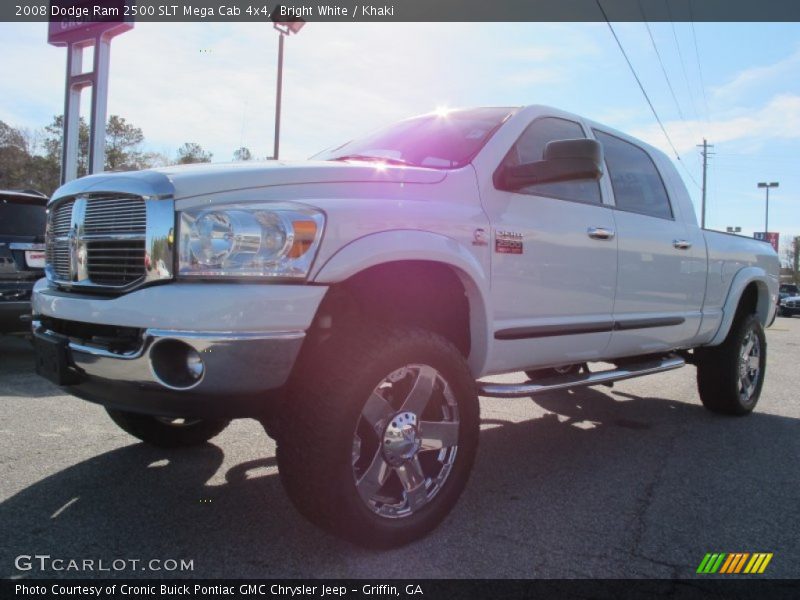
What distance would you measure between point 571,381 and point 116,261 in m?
2.33

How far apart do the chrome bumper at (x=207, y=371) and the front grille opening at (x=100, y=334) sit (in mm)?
29

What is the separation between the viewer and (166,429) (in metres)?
3.71

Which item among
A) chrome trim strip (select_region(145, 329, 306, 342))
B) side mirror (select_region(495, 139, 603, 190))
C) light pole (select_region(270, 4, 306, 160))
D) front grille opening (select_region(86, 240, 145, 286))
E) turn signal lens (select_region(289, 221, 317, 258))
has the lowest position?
chrome trim strip (select_region(145, 329, 306, 342))

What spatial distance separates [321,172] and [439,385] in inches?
40.0

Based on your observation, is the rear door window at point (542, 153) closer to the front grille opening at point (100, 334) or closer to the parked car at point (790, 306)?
the front grille opening at point (100, 334)

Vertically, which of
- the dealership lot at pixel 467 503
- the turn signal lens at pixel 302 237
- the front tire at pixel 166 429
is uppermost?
the turn signal lens at pixel 302 237

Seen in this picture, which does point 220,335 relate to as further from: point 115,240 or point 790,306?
point 790,306

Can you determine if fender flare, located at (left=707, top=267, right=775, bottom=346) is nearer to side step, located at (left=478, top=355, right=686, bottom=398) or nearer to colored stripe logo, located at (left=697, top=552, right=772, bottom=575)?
side step, located at (left=478, top=355, right=686, bottom=398)

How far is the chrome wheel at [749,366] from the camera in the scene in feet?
18.1

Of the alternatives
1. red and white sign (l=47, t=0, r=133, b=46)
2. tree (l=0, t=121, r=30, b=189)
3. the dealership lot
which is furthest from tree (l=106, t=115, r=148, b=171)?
the dealership lot

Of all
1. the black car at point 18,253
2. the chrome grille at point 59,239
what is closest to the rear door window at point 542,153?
the chrome grille at point 59,239

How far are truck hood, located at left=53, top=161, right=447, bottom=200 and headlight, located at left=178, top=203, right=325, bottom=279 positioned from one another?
0.41 ft

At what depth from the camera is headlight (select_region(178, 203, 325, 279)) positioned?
7.54 ft

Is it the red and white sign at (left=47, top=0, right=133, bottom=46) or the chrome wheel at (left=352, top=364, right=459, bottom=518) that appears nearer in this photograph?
the chrome wheel at (left=352, top=364, right=459, bottom=518)
